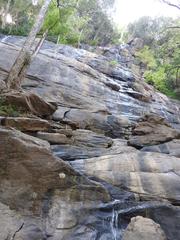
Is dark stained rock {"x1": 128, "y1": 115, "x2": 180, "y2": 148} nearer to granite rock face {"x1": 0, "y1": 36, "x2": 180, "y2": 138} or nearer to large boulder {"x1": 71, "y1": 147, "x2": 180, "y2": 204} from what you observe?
granite rock face {"x1": 0, "y1": 36, "x2": 180, "y2": 138}

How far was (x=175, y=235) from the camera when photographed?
7828 mm

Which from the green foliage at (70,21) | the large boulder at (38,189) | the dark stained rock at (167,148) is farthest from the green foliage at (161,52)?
the large boulder at (38,189)

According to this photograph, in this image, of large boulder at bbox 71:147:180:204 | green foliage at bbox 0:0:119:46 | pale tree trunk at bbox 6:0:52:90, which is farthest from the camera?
green foliage at bbox 0:0:119:46

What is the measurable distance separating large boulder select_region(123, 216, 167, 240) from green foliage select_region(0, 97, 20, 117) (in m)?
7.24

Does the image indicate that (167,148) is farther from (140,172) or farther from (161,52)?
(161,52)

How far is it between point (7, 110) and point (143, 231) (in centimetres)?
782

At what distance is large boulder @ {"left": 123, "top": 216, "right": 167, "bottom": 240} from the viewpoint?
23.2 feet

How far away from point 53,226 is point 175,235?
2670mm

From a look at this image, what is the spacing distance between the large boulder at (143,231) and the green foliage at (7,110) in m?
7.24

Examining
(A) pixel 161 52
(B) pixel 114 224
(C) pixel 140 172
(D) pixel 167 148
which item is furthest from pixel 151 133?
(A) pixel 161 52

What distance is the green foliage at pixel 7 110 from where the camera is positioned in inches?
517

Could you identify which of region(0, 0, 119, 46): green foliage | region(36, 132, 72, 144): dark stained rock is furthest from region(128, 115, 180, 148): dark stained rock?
region(0, 0, 119, 46): green foliage

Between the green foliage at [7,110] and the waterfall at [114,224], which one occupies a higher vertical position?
the green foliage at [7,110]

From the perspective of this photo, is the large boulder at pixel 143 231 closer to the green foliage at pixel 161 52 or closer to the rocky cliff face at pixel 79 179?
the rocky cliff face at pixel 79 179
